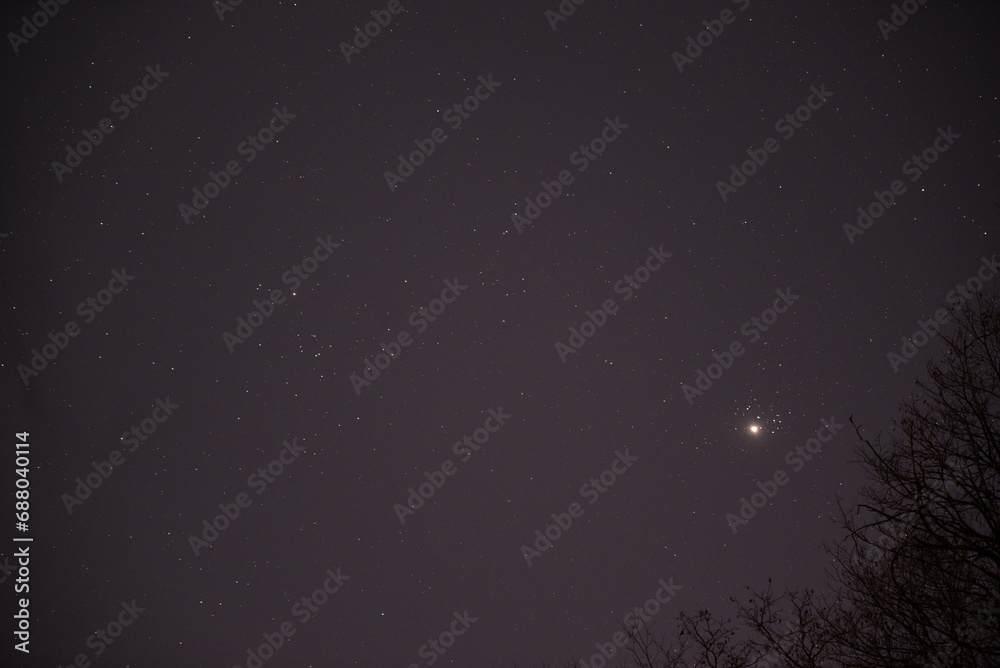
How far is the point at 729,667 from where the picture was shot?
720 cm

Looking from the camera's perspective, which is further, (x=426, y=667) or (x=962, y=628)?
(x=426, y=667)

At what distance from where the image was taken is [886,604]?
16.2ft

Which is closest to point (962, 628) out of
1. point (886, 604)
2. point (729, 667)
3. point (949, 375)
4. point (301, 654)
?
point (886, 604)

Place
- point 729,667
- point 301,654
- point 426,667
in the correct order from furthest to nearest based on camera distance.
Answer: point 301,654 → point 426,667 → point 729,667

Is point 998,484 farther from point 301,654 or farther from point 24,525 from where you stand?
point 301,654

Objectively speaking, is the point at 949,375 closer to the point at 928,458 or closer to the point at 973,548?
the point at 928,458

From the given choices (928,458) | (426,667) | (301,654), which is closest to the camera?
(928,458)

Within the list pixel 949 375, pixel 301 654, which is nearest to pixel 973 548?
pixel 949 375

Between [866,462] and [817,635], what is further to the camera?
[817,635]

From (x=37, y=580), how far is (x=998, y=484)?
6041 inches

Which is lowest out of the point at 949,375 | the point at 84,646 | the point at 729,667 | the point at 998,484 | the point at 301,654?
the point at 301,654

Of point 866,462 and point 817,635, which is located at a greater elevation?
point 866,462

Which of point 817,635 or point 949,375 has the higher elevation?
point 949,375

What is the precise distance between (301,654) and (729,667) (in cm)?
17979
